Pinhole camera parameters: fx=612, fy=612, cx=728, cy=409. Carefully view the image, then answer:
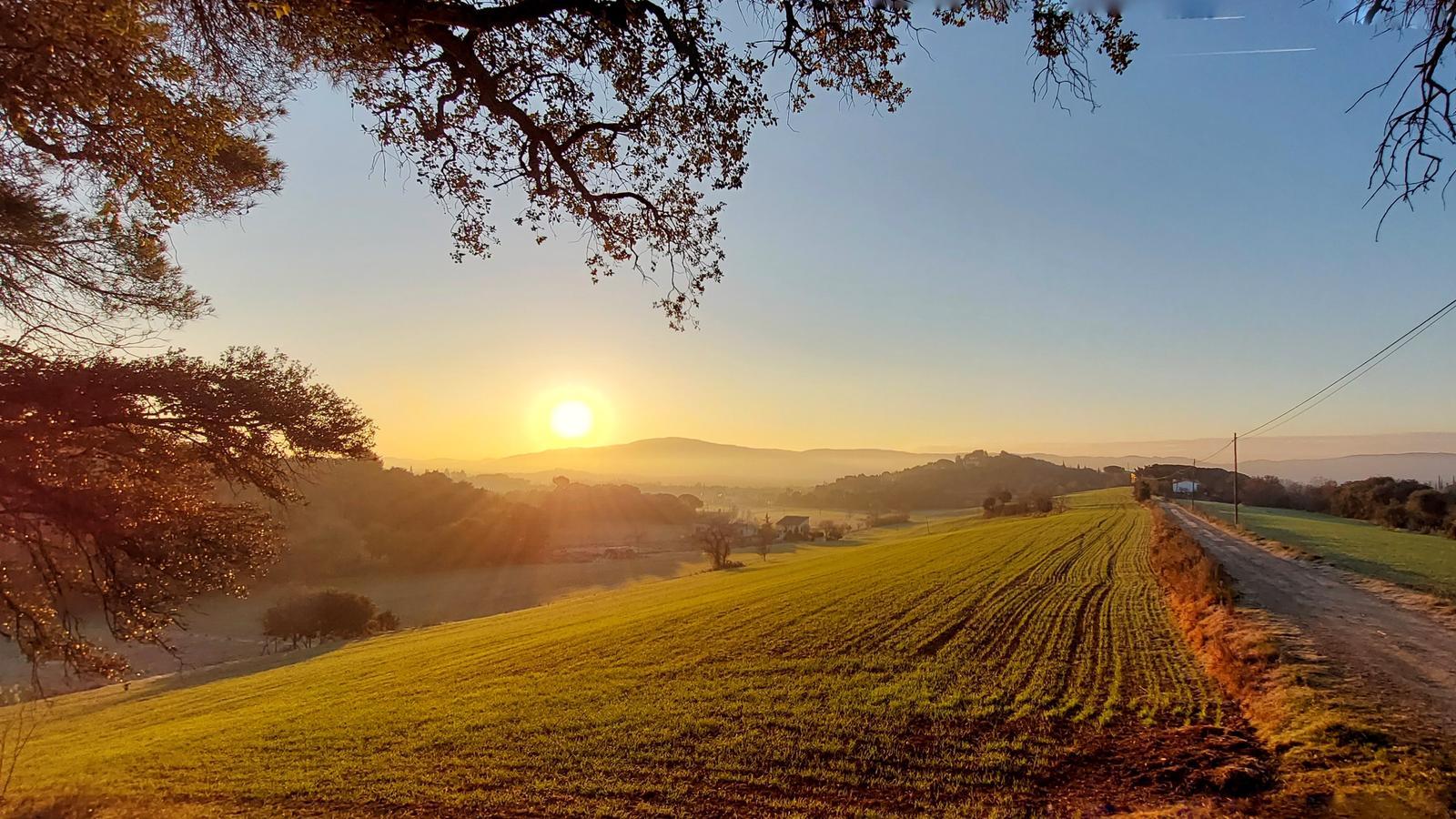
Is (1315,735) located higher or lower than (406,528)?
higher

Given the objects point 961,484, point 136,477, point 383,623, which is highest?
point 136,477

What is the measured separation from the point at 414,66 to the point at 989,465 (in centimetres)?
21058

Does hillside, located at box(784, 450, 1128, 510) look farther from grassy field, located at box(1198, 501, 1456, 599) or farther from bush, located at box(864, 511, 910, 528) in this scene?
grassy field, located at box(1198, 501, 1456, 599)

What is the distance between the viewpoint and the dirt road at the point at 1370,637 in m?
11.3

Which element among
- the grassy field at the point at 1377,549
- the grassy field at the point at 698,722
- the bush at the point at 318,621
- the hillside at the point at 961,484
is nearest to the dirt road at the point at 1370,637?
the grassy field at the point at 1377,549

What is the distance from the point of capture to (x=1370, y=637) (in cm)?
1673

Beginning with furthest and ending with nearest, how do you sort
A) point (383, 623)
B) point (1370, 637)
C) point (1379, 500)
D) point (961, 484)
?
point (961, 484)
point (1379, 500)
point (383, 623)
point (1370, 637)

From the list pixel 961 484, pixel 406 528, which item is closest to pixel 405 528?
pixel 406 528

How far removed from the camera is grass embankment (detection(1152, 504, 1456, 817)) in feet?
25.1

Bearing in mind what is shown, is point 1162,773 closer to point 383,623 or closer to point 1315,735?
point 1315,735

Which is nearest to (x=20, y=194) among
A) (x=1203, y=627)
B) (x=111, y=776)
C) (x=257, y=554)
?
(x=257, y=554)

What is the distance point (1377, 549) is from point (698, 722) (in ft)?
169

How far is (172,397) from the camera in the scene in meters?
7.41

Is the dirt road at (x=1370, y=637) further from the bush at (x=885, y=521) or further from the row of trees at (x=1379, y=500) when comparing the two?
the bush at (x=885, y=521)
